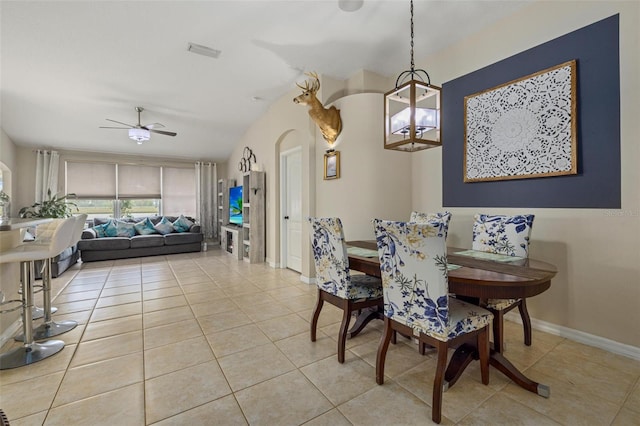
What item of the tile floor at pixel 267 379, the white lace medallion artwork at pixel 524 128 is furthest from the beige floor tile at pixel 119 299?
the white lace medallion artwork at pixel 524 128

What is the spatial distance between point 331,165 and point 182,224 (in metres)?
4.92

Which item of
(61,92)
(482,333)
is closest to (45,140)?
(61,92)

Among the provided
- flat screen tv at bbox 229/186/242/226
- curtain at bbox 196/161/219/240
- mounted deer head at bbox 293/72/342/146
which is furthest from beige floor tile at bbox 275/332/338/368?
curtain at bbox 196/161/219/240

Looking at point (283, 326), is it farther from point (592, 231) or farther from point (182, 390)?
point (592, 231)

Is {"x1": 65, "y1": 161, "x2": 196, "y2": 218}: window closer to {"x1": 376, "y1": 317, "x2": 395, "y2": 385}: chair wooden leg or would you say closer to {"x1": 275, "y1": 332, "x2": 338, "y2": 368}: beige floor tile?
{"x1": 275, "y1": 332, "x2": 338, "y2": 368}: beige floor tile

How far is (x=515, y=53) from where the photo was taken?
9.04ft

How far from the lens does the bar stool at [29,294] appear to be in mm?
2014

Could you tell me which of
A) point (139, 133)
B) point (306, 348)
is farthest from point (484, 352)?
point (139, 133)

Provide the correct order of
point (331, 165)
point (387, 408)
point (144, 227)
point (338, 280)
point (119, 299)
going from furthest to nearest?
point (144, 227) → point (331, 165) → point (119, 299) → point (338, 280) → point (387, 408)

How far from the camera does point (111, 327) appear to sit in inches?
105

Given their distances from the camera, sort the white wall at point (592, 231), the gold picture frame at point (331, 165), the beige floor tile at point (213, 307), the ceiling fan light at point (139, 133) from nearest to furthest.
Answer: the white wall at point (592, 231) → the beige floor tile at point (213, 307) → the gold picture frame at point (331, 165) → the ceiling fan light at point (139, 133)

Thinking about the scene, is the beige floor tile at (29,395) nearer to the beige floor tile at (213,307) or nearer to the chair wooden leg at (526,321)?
the beige floor tile at (213,307)

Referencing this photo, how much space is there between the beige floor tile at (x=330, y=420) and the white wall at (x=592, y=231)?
224cm

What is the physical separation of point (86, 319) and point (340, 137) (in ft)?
11.7
